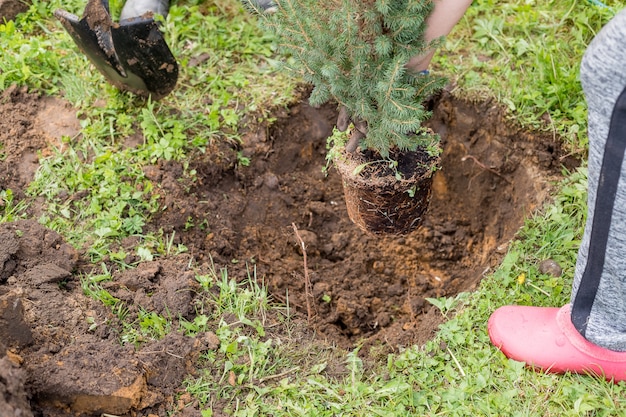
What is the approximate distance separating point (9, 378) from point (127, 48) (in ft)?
5.47

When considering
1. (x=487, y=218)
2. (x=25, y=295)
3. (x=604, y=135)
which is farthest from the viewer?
(x=487, y=218)

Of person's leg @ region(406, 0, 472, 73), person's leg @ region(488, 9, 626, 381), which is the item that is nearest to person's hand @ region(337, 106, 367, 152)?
person's leg @ region(406, 0, 472, 73)

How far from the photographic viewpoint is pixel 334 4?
2.11 metres

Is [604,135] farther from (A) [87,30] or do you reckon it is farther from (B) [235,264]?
(A) [87,30]

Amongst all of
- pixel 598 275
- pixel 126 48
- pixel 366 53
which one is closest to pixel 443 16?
pixel 366 53

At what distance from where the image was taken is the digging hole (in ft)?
9.30

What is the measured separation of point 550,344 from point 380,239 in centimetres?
106

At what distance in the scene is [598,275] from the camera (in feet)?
6.08

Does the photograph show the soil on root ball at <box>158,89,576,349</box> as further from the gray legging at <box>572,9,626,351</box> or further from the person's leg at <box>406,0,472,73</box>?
the person's leg at <box>406,0,472,73</box>

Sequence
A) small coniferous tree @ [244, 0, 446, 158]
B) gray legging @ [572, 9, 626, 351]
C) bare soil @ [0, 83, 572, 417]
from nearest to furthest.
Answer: gray legging @ [572, 9, 626, 351], small coniferous tree @ [244, 0, 446, 158], bare soil @ [0, 83, 572, 417]

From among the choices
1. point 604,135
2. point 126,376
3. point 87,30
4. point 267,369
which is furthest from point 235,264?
point 604,135

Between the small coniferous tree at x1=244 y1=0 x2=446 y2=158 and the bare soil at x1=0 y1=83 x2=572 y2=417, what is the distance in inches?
34.1

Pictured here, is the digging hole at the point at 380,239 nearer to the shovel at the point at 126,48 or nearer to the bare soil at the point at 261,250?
the bare soil at the point at 261,250

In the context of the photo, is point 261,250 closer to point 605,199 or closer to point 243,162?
point 243,162
